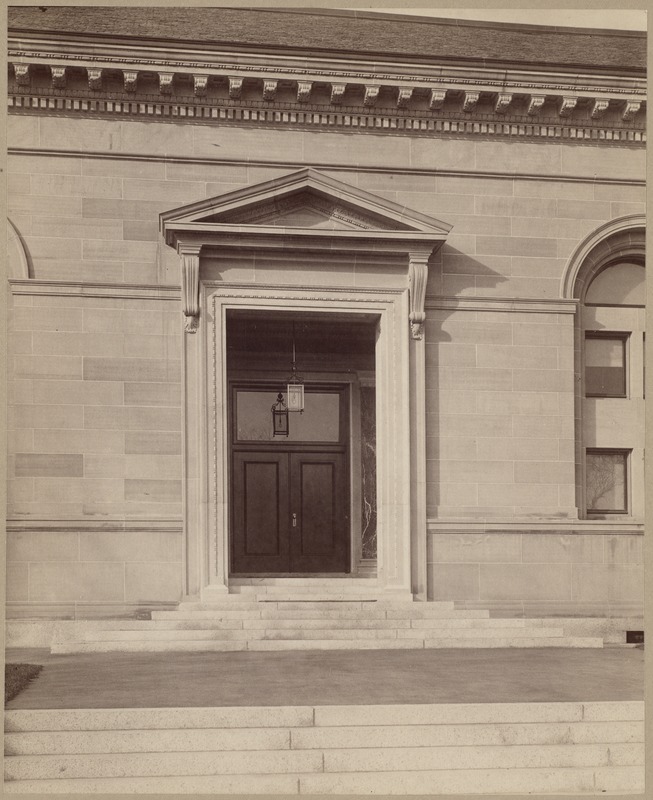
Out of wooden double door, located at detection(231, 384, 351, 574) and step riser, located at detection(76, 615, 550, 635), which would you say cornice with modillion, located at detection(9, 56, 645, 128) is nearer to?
wooden double door, located at detection(231, 384, 351, 574)

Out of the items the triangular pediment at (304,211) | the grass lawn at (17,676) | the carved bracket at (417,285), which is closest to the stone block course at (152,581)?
the grass lawn at (17,676)

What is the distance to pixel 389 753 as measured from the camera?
35.5ft

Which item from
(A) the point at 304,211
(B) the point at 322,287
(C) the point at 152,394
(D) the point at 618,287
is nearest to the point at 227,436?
(C) the point at 152,394

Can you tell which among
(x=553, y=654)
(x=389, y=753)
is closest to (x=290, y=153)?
(x=553, y=654)

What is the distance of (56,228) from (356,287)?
5.27 metres

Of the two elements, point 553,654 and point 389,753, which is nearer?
point 389,753

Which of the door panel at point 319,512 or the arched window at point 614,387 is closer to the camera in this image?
the arched window at point 614,387

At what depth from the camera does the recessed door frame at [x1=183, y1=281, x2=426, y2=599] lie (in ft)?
60.1

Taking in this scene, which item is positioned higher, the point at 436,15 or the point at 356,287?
the point at 436,15

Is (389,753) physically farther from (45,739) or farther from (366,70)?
(366,70)

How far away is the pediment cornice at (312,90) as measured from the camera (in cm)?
1842

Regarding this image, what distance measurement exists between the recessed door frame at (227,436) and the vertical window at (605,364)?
3676mm

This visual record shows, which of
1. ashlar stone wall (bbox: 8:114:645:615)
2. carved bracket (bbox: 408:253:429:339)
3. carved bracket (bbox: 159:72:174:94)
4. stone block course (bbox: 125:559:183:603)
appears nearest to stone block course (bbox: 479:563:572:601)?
ashlar stone wall (bbox: 8:114:645:615)

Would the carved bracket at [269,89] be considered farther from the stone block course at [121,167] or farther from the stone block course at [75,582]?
the stone block course at [75,582]
